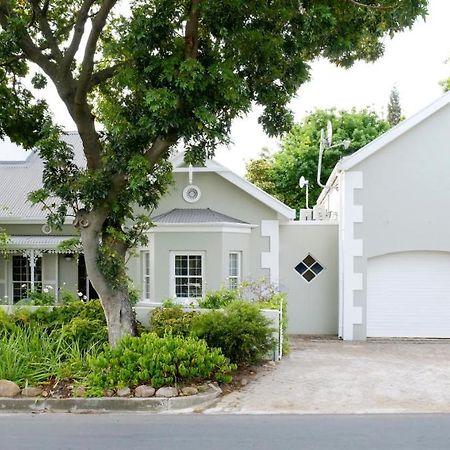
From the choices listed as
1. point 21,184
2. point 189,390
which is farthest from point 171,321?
point 21,184

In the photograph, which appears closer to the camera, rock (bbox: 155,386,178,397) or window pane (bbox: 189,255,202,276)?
rock (bbox: 155,386,178,397)

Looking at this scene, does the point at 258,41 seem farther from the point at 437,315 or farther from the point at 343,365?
the point at 437,315

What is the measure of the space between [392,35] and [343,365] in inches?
240

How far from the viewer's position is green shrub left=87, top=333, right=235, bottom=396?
9.26 metres

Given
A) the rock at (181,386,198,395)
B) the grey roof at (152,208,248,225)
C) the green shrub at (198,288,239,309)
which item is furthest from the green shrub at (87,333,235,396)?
the grey roof at (152,208,248,225)

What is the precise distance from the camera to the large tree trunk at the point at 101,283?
35.2ft

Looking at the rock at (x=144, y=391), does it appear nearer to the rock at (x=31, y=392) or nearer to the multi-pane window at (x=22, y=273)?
the rock at (x=31, y=392)

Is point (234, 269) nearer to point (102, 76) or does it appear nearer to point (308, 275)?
point (308, 275)

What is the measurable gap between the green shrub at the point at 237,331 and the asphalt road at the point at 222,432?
2522 mm

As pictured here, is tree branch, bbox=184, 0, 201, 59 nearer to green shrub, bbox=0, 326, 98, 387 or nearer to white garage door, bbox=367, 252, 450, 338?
green shrub, bbox=0, 326, 98, 387

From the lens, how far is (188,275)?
53.6ft

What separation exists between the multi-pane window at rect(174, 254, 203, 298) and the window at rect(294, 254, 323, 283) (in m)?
2.83

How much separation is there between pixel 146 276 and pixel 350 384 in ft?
25.4

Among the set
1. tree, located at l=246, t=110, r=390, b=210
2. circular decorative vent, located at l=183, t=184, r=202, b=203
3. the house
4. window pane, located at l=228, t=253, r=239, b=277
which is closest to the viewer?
the house
